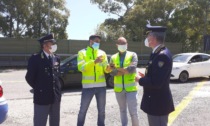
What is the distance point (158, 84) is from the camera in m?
3.96

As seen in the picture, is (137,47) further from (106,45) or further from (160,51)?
(160,51)

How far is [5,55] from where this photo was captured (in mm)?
25062

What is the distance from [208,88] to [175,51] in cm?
2008

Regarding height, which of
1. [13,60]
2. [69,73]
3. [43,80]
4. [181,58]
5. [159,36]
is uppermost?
[159,36]

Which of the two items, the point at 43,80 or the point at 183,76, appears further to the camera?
the point at 183,76

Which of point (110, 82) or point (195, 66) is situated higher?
point (195, 66)

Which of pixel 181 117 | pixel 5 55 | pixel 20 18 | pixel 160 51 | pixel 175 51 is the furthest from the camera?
pixel 175 51

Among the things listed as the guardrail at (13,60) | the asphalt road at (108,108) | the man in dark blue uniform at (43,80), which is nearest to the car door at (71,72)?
the asphalt road at (108,108)

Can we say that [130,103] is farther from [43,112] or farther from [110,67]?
[43,112]

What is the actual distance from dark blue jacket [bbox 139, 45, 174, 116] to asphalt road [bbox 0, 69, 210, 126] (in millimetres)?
2928

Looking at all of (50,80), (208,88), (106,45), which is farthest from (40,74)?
(106,45)

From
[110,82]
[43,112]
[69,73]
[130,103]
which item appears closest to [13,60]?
[69,73]

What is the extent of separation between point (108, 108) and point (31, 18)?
22180mm

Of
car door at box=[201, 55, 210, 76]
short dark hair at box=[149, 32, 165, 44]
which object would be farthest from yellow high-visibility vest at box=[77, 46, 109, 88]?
car door at box=[201, 55, 210, 76]
